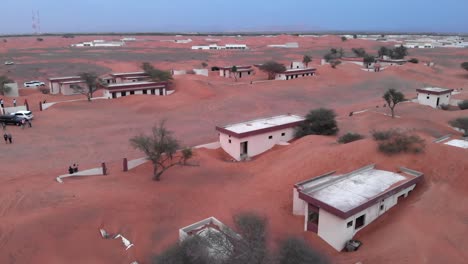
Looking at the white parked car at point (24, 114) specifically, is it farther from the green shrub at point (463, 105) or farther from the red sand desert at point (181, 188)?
the green shrub at point (463, 105)

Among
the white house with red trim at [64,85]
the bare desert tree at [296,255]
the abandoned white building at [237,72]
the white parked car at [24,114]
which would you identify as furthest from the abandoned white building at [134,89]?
the bare desert tree at [296,255]

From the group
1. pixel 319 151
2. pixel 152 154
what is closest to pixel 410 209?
pixel 319 151

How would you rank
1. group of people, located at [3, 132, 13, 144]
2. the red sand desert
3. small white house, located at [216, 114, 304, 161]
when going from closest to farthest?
the red sand desert < small white house, located at [216, 114, 304, 161] < group of people, located at [3, 132, 13, 144]

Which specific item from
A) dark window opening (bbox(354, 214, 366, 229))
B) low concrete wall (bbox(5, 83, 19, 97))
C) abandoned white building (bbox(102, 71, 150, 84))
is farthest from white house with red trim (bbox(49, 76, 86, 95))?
dark window opening (bbox(354, 214, 366, 229))

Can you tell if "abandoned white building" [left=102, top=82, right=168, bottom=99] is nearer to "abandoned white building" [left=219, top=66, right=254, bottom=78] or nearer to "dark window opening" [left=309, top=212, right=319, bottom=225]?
"abandoned white building" [left=219, top=66, right=254, bottom=78]

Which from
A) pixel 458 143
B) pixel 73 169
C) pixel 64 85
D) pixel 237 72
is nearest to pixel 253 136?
pixel 73 169

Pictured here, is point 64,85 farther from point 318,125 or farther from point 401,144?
point 401,144

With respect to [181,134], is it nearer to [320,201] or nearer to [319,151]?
[319,151]
